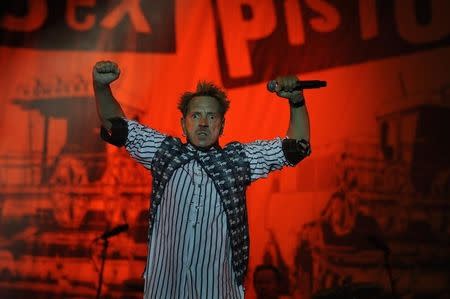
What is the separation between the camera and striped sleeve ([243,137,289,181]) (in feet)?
6.06

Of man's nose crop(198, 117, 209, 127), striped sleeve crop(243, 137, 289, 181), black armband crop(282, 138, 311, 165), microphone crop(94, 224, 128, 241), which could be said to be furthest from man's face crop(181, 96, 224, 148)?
microphone crop(94, 224, 128, 241)

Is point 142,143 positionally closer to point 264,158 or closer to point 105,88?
point 105,88

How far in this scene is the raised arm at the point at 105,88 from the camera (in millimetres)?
1789

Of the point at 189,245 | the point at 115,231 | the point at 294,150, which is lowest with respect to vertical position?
the point at 115,231

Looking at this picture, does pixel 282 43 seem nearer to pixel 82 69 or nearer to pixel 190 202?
pixel 82 69

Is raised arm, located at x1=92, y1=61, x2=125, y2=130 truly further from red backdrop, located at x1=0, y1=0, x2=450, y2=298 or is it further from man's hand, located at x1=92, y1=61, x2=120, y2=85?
red backdrop, located at x1=0, y1=0, x2=450, y2=298

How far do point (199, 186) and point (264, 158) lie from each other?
0.76 feet

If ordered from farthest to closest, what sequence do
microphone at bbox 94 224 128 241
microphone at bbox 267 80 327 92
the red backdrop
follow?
the red backdrop → microphone at bbox 94 224 128 241 → microphone at bbox 267 80 327 92

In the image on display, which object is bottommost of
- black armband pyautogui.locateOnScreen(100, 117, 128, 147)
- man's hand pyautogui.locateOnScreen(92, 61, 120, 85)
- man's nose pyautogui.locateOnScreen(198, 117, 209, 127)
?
black armband pyautogui.locateOnScreen(100, 117, 128, 147)

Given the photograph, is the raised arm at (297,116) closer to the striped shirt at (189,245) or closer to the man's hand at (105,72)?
the striped shirt at (189,245)

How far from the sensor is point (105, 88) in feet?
6.00

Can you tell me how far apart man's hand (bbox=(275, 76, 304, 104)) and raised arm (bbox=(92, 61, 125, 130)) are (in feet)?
1.64

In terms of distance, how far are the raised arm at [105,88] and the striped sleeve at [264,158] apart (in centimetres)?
44

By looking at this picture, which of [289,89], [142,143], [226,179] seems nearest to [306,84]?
[289,89]
